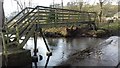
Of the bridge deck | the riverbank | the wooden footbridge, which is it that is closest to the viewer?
the wooden footbridge

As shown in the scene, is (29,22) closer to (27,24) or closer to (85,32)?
(27,24)

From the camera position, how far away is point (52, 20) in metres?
13.9

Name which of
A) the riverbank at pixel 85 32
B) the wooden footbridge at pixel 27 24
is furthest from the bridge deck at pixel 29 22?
the riverbank at pixel 85 32

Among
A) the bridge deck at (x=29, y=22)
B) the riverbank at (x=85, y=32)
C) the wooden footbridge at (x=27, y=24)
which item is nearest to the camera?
the wooden footbridge at (x=27, y=24)

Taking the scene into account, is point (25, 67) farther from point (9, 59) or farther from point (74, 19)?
point (74, 19)

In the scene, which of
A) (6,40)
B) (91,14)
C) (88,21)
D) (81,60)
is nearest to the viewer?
(6,40)

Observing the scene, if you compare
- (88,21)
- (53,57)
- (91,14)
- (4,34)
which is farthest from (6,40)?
(91,14)

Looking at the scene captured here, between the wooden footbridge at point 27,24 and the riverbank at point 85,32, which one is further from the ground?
the wooden footbridge at point 27,24

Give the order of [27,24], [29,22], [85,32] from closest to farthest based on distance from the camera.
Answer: [27,24]
[29,22]
[85,32]

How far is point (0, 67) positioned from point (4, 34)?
1.38 meters

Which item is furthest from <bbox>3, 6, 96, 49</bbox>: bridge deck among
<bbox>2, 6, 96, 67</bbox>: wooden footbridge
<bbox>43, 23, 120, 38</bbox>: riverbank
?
<bbox>43, 23, 120, 38</bbox>: riverbank

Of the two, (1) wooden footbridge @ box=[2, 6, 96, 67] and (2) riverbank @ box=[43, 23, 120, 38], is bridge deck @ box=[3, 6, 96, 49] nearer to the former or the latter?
(1) wooden footbridge @ box=[2, 6, 96, 67]

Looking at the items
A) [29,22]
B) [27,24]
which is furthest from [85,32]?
[27,24]

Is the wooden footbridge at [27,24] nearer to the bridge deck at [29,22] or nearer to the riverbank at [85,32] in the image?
the bridge deck at [29,22]
